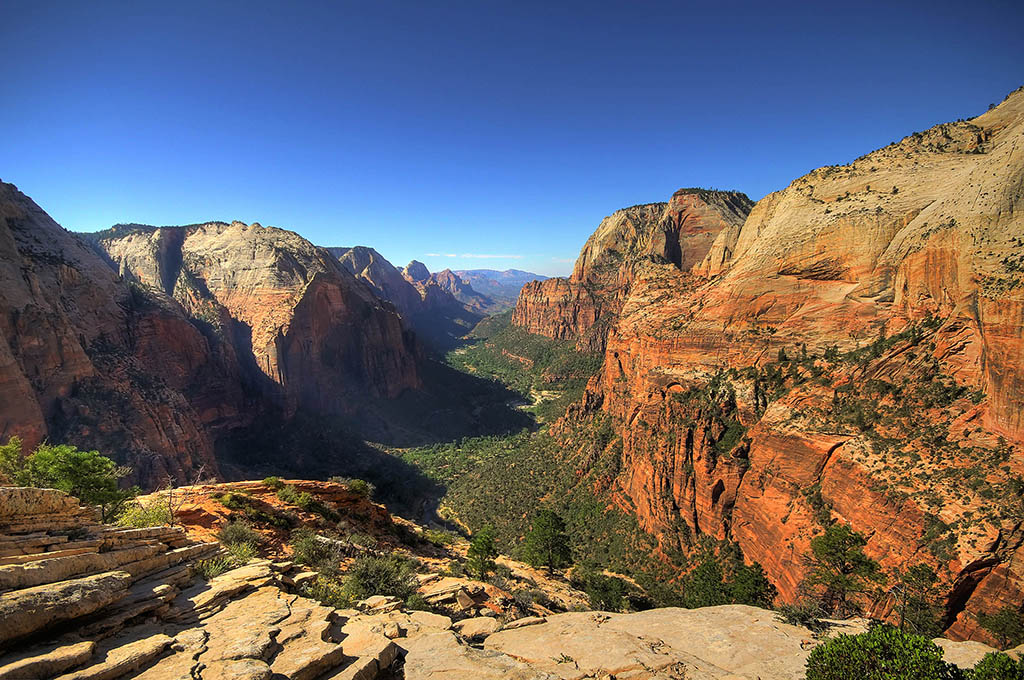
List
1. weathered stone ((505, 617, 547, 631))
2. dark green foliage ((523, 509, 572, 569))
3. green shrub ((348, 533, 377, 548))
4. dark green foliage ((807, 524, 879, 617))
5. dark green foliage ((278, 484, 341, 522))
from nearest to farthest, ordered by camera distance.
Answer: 1. weathered stone ((505, 617, 547, 631))
2. dark green foliage ((807, 524, 879, 617))
3. green shrub ((348, 533, 377, 548))
4. dark green foliage ((278, 484, 341, 522))
5. dark green foliage ((523, 509, 572, 569))

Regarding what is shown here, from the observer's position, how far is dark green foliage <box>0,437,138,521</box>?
18594mm

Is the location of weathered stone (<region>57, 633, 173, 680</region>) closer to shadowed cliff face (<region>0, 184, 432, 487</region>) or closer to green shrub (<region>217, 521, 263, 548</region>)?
green shrub (<region>217, 521, 263, 548</region>)

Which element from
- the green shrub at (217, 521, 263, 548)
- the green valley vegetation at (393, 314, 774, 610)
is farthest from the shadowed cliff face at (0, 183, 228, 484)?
the green valley vegetation at (393, 314, 774, 610)

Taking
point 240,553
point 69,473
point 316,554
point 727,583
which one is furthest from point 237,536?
point 727,583

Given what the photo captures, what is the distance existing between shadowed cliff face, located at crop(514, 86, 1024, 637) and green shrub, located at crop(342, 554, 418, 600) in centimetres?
2637

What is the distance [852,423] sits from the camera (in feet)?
90.0

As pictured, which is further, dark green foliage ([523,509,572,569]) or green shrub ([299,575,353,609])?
dark green foliage ([523,509,572,569])

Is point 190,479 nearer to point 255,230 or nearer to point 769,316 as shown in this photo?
point 769,316

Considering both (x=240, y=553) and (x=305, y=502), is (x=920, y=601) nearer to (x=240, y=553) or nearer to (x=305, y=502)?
(x=240, y=553)

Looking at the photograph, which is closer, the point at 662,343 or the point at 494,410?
the point at 662,343

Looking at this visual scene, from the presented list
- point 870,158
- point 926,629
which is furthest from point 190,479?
point 870,158

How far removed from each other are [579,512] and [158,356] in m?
63.7

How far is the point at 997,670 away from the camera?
9680 mm

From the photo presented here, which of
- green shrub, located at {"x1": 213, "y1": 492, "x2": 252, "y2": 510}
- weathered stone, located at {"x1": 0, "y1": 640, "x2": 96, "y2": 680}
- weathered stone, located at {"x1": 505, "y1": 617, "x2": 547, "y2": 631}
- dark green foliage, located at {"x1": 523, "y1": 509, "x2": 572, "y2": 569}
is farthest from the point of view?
dark green foliage, located at {"x1": 523, "y1": 509, "x2": 572, "y2": 569}
